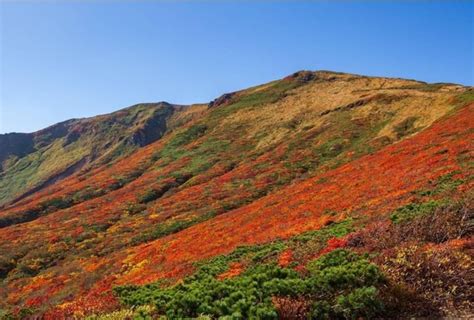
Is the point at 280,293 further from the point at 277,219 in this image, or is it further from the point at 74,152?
the point at 74,152

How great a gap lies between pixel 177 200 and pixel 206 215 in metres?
12.3

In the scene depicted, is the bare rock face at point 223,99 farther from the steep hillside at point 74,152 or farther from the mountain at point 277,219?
the steep hillside at point 74,152

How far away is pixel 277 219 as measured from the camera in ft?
123

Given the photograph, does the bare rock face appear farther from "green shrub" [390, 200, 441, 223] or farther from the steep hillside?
"green shrub" [390, 200, 441, 223]

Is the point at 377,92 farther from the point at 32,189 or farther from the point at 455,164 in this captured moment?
the point at 32,189

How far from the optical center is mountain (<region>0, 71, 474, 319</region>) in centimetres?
1506

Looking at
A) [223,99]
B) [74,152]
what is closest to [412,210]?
[223,99]

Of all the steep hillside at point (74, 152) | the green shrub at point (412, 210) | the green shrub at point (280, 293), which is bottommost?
the green shrub at point (280, 293)

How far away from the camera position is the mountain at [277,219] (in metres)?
15.1

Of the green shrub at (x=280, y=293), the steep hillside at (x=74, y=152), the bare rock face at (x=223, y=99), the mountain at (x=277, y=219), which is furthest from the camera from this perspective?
the steep hillside at (x=74, y=152)

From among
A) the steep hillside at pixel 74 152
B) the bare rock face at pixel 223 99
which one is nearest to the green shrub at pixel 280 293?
the bare rock face at pixel 223 99

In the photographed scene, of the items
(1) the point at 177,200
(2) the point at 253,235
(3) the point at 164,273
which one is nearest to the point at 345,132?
(1) the point at 177,200

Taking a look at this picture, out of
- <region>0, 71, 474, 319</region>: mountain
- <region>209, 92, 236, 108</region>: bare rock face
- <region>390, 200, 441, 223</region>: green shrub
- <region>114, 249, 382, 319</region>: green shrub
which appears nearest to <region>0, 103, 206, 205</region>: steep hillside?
<region>209, 92, 236, 108</region>: bare rock face

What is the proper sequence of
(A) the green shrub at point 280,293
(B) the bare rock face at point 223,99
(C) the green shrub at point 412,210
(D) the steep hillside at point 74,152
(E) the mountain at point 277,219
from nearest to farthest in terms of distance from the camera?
(A) the green shrub at point 280,293 < (E) the mountain at point 277,219 < (C) the green shrub at point 412,210 < (B) the bare rock face at point 223,99 < (D) the steep hillside at point 74,152
